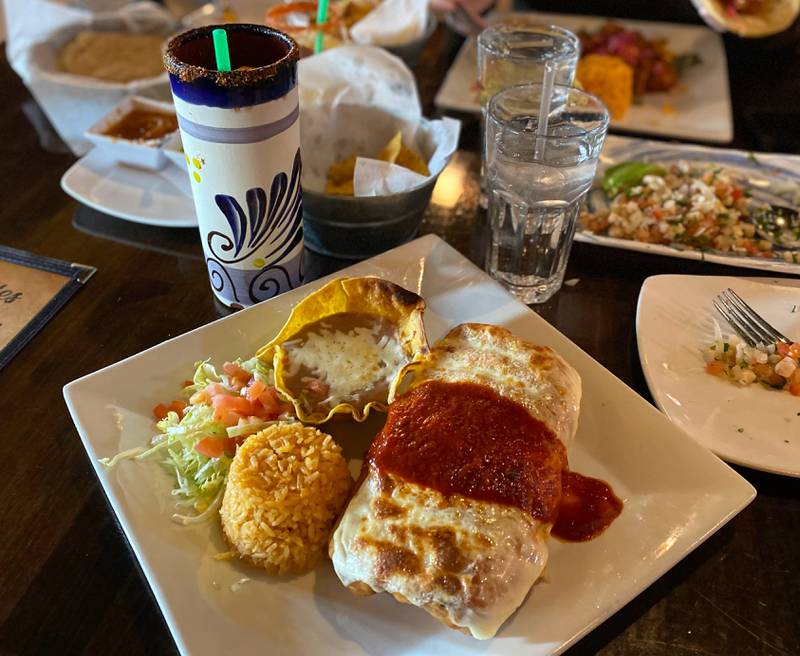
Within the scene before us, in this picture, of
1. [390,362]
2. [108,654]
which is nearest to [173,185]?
[390,362]

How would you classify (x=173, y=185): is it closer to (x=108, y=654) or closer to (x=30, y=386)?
(x=30, y=386)

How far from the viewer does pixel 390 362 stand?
1.53 metres

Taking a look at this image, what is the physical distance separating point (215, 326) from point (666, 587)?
1155 millimetres

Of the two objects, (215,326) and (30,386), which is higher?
(215,326)

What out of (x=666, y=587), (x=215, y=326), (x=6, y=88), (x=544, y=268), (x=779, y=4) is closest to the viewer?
(x=666, y=587)

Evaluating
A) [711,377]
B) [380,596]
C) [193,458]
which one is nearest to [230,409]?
[193,458]

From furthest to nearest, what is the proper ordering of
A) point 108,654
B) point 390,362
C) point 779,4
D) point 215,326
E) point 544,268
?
point 779,4, point 544,268, point 215,326, point 390,362, point 108,654

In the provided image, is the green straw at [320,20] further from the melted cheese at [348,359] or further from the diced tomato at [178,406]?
the diced tomato at [178,406]

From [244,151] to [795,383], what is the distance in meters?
1.39

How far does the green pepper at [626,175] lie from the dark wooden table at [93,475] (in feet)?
0.93

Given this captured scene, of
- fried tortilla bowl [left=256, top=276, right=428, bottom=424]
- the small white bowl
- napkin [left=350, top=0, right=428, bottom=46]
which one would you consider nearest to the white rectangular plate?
napkin [left=350, top=0, right=428, bottom=46]

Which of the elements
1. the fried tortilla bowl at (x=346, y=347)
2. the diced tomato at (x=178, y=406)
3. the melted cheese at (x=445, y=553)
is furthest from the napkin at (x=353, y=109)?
the melted cheese at (x=445, y=553)

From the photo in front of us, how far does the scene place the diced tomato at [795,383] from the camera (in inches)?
61.9

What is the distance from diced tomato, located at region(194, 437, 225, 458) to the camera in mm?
1387
